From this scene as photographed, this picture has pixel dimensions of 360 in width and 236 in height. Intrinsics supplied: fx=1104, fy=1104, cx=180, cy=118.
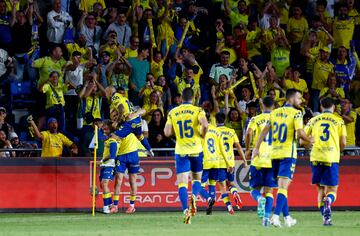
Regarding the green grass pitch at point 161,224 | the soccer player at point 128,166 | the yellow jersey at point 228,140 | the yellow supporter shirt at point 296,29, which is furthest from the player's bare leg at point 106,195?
the yellow supporter shirt at point 296,29

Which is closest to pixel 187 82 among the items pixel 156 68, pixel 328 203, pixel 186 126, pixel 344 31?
pixel 156 68

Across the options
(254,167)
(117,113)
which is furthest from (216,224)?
(117,113)

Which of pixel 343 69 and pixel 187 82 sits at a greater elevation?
pixel 343 69

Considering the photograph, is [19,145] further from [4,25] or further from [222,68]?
[222,68]

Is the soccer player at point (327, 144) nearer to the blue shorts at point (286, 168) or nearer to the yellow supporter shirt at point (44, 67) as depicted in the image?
the blue shorts at point (286, 168)

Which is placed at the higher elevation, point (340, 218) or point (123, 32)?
point (123, 32)

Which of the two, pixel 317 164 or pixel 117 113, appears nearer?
pixel 317 164

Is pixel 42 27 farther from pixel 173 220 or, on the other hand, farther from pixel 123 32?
pixel 173 220

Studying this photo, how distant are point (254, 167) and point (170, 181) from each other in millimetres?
6484

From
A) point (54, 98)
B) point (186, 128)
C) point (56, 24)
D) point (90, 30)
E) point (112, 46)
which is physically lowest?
point (186, 128)

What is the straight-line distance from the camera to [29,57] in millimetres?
28062

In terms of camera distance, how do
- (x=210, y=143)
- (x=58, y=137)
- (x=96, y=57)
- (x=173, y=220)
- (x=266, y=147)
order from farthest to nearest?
(x=96, y=57) → (x=58, y=137) → (x=210, y=143) → (x=173, y=220) → (x=266, y=147)

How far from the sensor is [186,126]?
68.3ft

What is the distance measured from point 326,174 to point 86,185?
25.8ft
